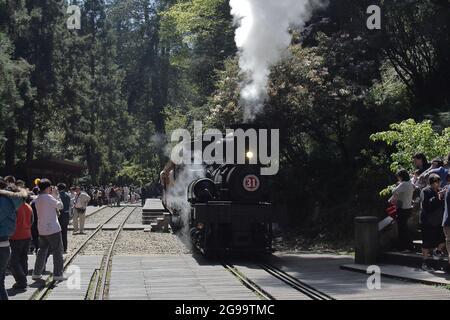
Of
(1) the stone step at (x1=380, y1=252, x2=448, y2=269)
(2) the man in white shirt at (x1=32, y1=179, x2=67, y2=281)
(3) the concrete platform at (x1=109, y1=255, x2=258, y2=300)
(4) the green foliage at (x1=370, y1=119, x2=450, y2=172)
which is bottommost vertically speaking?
(3) the concrete platform at (x1=109, y1=255, x2=258, y2=300)

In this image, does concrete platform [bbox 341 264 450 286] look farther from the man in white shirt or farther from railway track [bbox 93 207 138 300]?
the man in white shirt

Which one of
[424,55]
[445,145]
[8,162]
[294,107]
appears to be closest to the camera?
[445,145]

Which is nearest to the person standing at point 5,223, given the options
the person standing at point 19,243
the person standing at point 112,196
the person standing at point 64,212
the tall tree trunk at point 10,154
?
the person standing at point 19,243

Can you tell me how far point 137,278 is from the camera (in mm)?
13430

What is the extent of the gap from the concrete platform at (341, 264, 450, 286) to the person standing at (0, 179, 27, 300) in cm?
673

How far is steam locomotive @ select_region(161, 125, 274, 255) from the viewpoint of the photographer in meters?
16.5

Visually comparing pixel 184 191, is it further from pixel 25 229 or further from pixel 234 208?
pixel 25 229

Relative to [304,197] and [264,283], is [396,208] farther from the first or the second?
[304,197]

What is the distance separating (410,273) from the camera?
1306cm

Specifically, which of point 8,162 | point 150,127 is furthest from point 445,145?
point 150,127

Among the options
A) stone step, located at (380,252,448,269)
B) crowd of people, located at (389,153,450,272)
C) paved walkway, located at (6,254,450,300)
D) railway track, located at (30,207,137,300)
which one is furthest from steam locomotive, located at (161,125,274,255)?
crowd of people, located at (389,153,450,272)

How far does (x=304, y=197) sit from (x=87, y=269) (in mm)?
11963

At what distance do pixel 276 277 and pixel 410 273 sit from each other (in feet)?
8.21

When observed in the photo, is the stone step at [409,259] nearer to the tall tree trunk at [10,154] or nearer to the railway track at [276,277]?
the railway track at [276,277]
